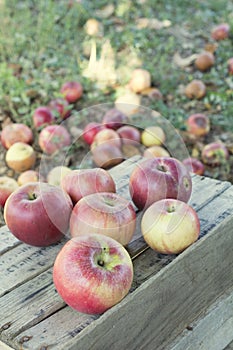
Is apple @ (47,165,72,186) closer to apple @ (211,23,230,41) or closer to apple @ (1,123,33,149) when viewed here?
apple @ (1,123,33,149)

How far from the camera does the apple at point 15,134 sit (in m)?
3.88

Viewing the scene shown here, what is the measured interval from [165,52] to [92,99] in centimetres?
Answer: 107

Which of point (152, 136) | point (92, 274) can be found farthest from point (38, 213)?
point (152, 136)

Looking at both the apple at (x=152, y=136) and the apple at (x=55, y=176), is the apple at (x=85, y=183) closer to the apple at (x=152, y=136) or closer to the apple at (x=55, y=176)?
the apple at (x=55, y=176)

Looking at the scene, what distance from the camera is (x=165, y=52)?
520 centimetres

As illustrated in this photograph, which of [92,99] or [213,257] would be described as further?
[92,99]

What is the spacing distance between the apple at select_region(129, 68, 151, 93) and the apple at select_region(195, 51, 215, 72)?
534 mm

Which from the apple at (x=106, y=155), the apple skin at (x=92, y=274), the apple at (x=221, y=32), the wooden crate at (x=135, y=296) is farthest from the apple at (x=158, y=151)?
the apple at (x=221, y=32)

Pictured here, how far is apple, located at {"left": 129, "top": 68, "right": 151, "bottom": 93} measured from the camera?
454 cm

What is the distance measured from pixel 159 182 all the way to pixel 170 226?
Result: 8.8 inches

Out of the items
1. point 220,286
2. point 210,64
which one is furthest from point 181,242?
point 210,64

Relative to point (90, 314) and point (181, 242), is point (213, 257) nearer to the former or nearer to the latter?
point (181, 242)

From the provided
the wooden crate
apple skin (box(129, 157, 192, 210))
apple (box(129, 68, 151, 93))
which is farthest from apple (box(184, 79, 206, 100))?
apple skin (box(129, 157, 192, 210))

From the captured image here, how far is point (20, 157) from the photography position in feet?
12.2
